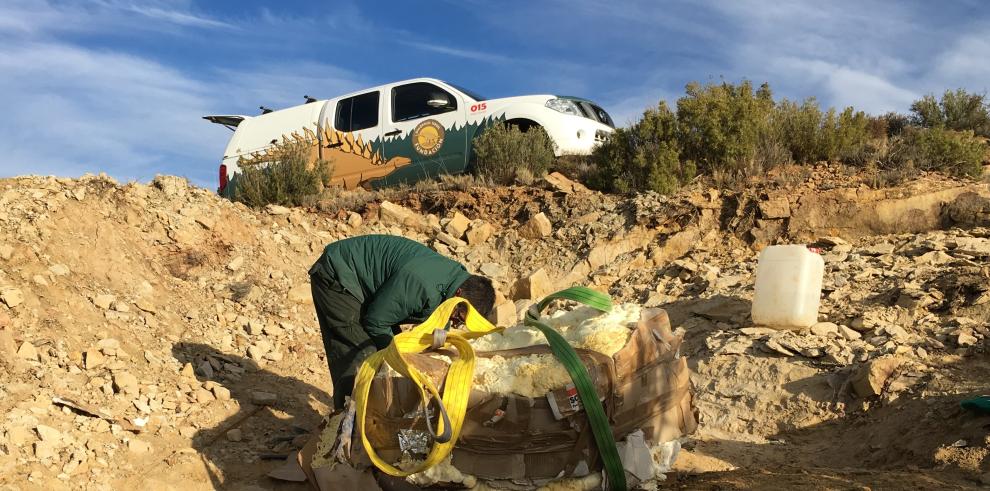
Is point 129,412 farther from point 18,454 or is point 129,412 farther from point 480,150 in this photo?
point 480,150

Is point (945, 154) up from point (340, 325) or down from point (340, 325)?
up

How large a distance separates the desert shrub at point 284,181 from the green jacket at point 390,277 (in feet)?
22.8

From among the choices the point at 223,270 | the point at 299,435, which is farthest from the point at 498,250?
the point at 299,435

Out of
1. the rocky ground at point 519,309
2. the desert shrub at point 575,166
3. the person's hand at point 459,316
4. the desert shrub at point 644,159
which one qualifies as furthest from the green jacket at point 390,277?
the desert shrub at point 575,166

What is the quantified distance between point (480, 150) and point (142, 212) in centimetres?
464

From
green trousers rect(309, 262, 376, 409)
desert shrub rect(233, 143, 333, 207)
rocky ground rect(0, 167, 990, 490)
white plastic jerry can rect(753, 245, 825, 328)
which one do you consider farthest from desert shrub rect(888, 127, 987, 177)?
desert shrub rect(233, 143, 333, 207)

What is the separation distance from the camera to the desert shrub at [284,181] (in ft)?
37.9

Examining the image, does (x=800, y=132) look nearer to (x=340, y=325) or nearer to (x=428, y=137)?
(x=428, y=137)

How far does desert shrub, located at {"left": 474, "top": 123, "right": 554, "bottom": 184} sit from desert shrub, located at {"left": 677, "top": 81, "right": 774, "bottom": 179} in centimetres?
193

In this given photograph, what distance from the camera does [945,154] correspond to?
941cm

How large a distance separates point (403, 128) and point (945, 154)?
730 cm

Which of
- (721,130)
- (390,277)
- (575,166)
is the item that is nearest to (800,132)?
(721,130)

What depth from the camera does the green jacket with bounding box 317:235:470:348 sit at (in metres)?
4.45

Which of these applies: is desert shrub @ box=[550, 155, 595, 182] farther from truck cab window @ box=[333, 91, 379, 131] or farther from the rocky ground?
truck cab window @ box=[333, 91, 379, 131]
